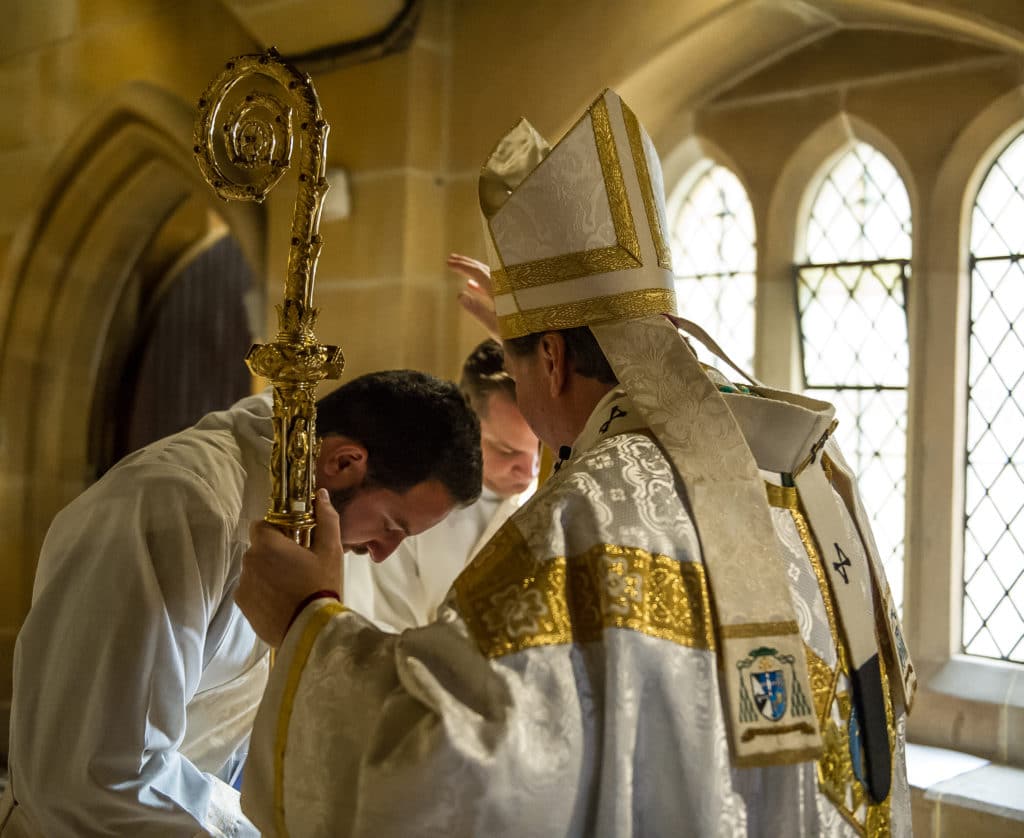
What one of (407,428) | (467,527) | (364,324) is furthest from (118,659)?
(364,324)

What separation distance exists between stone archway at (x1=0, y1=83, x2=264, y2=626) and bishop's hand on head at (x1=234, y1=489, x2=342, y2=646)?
2.74 ft

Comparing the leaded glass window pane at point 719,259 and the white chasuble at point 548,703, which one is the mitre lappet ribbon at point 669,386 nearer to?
the white chasuble at point 548,703

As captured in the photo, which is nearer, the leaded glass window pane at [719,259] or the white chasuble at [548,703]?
the white chasuble at [548,703]

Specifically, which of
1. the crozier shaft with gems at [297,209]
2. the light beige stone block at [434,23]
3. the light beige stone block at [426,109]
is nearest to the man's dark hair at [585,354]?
the crozier shaft with gems at [297,209]

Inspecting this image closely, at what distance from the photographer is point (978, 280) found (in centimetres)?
399

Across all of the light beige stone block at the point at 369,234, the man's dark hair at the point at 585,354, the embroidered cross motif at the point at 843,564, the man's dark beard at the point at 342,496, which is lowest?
the embroidered cross motif at the point at 843,564

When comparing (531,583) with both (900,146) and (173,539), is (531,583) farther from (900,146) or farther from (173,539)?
(900,146)

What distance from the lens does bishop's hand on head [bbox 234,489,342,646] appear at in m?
1.85

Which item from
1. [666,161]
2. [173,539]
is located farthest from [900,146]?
[173,539]

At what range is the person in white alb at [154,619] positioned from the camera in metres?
2.08

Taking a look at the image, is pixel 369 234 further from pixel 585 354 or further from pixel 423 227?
pixel 585 354

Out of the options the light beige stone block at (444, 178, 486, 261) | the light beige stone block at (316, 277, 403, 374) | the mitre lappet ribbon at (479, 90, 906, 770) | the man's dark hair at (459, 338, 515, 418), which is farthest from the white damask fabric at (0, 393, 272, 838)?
the light beige stone block at (444, 178, 486, 261)

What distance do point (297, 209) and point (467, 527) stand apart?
2250 millimetres

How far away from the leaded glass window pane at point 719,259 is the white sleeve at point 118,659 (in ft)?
9.20
